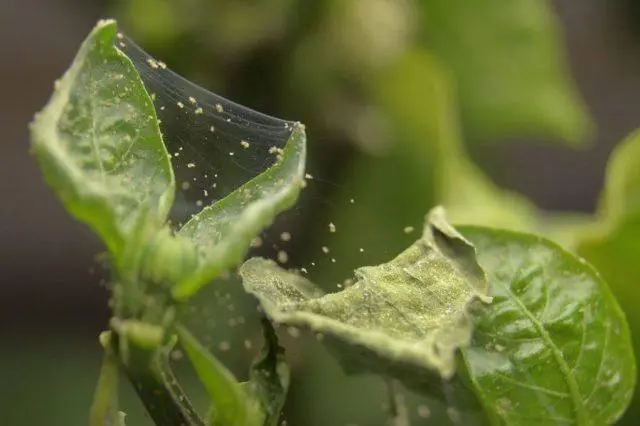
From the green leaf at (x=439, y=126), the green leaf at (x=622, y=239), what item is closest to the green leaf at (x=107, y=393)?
the green leaf at (x=622, y=239)

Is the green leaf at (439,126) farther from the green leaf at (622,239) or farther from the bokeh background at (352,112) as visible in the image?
the green leaf at (622,239)

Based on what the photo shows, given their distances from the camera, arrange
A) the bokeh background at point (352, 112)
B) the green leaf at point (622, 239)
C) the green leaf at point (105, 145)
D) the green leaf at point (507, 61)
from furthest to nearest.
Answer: the green leaf at point (507, 61) < the bokeh background at point (352, 112) < the green leaf at point (622, 239) < the green leaf at point (105, 145)

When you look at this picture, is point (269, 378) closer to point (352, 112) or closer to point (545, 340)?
point (545, 340)

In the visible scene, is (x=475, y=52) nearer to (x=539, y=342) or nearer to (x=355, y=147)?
(x=355, y=147)

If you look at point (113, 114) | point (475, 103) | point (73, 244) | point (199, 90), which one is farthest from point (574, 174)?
point (113, 114)

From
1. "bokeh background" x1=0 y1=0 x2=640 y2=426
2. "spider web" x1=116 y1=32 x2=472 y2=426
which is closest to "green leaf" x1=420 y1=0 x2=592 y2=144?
"bokeh background" x1=0 y1=0 x2=640 y2=426

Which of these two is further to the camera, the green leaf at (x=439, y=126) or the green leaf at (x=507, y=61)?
the green leaf at (x=507, y=61)
